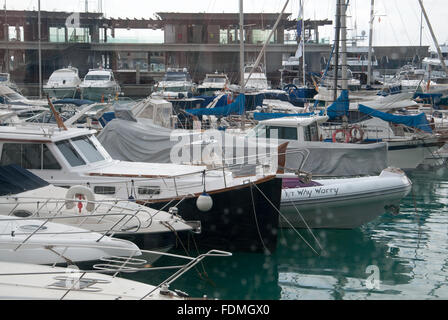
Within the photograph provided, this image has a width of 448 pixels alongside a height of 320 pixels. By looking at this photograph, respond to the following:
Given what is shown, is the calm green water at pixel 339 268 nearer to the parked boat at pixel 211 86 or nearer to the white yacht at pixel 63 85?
the parked boat at pixel 211 86

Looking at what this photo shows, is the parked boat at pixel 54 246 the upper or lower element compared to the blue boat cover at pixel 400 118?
lower

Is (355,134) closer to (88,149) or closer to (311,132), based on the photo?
(311,132)

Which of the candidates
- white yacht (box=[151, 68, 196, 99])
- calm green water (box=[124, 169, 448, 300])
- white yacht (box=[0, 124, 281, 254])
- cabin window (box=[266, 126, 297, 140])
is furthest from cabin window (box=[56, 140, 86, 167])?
white yacht (box=[151, 68, 196, 99])

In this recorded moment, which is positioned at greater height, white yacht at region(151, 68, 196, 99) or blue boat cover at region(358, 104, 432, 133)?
white yacht at region(151, 68, 196, 99)

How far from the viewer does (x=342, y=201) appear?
13.1 meters

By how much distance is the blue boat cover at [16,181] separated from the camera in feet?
35.2

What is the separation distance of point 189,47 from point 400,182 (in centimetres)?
4273

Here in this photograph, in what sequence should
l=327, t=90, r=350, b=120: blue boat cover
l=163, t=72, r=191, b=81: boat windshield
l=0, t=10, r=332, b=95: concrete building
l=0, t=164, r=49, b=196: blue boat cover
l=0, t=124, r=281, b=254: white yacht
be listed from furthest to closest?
l=0, t=10, r=332, b=95: concrete building → l=163, t=72, r=191, b=81: boat windshield → l=327, t=90, r=350, b=120: blue boat cover → l=0, t=124, r=281, b=254: white yacht → l=0, t=164, r=49, b=196: blue boat cover

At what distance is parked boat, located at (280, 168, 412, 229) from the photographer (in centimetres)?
1312

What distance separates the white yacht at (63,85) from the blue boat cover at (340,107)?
2593cm

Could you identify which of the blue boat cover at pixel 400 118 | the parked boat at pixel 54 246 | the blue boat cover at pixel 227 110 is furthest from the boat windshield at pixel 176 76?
the parked boat at pixel 54 246

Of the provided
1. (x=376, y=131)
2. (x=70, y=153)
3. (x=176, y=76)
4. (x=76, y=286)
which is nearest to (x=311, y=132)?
(x=376, y=131)

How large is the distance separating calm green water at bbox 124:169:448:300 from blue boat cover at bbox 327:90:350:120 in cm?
521

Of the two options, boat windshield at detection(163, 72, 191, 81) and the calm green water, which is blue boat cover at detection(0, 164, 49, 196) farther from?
boat windshield at detection(163, 72, 191, 81)
